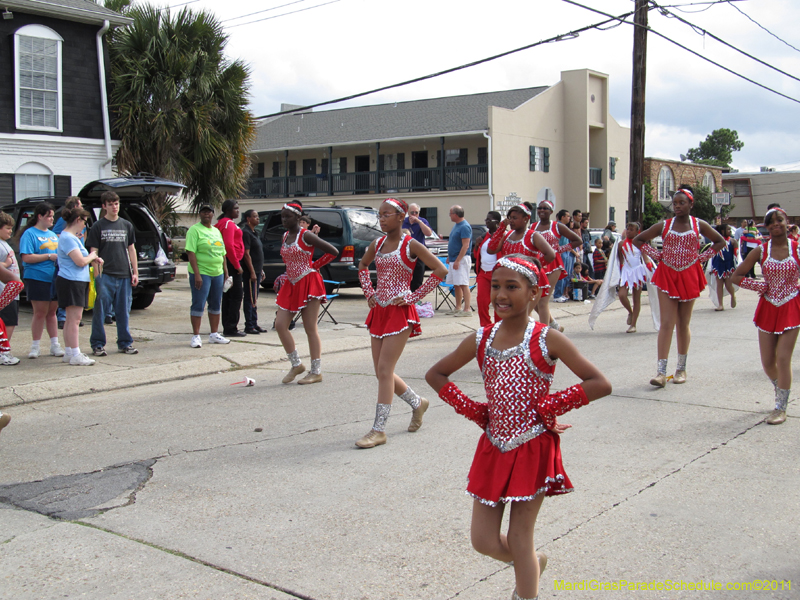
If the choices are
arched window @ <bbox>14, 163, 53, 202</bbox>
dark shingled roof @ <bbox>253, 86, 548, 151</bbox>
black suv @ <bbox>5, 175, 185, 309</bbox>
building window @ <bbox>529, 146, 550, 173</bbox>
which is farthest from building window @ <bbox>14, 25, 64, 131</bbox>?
building window @ <bbox>529, 146, 550, 173</bbox>

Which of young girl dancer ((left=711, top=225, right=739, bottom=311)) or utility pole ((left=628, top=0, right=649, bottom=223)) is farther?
Answer: utility pole ((left=628, top=0, right=649, bottom=223))

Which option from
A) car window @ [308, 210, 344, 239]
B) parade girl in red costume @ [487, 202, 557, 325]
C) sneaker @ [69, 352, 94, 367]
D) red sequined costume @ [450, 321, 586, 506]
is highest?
car window @ [308, 210, 344, 239]

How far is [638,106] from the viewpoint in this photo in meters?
17.9

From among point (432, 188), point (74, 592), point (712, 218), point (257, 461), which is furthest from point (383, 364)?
point (712, 218)

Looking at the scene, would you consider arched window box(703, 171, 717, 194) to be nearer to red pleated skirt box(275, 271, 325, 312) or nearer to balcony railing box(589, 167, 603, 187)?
balcony railing box(589, 167, 603, 187)

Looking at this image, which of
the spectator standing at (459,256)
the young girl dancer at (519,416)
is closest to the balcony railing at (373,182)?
the spectator standing at (459,256)

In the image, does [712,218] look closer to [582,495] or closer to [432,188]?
[432,188]

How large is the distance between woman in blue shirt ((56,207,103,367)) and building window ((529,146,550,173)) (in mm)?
32333

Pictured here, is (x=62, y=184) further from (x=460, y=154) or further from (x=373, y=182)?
(x=460, y=154)

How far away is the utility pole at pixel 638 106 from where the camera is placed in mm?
17781

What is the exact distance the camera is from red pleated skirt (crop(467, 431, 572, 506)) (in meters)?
2.97

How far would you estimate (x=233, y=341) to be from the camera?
1090 centimetres

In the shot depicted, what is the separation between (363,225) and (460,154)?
2362 cm

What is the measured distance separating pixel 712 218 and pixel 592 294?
127 ft
